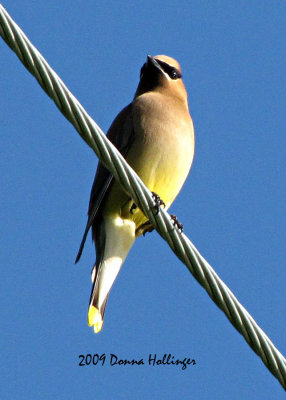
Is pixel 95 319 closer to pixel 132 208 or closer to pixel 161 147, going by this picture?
pixel 132 208

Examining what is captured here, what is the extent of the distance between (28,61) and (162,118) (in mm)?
2740

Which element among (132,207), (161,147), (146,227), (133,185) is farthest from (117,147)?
(133,185)

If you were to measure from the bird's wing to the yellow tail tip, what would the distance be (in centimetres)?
39

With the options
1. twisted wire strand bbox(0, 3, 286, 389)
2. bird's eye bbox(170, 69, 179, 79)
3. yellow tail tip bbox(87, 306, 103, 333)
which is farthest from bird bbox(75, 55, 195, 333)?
twisted wire strand bbox(0, 3, 286, 389)

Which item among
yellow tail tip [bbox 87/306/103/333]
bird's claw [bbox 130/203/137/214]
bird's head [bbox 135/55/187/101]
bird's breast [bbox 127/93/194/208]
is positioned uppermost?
bird's head [bbox 135/55/187/101]

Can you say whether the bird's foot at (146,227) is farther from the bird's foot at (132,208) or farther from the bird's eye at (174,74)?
the bird's eye at (174,74)

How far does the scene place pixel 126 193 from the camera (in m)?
5.77

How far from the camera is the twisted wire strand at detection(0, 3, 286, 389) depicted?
3.40m

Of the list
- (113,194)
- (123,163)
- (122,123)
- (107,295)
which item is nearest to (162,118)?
(122,123)

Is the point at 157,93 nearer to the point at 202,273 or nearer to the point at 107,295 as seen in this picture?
the point at 107,295

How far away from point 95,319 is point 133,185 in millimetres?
2246

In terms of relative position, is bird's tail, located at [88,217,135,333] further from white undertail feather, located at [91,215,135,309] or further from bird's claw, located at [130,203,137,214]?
bird's claw, located at [130,203,137,214]

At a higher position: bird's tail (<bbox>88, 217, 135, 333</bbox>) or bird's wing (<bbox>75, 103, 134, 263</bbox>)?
bird's wing (<bbox>75, 103, 134, 263</bbox>)

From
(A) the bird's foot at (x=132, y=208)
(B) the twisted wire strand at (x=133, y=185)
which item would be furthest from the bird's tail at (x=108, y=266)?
(B) the twisted wire strand at (x=133, y=185)
